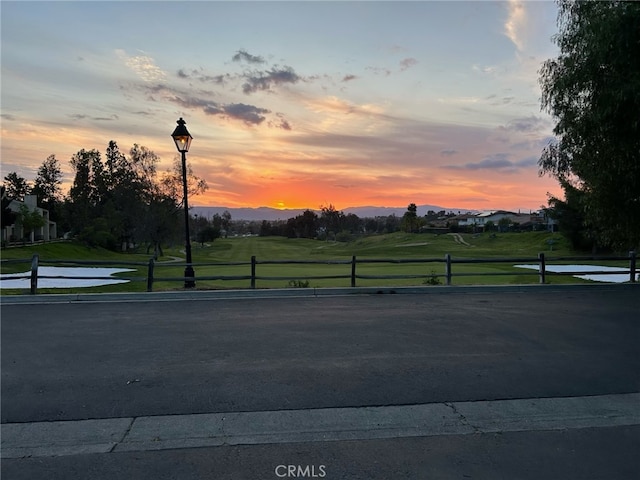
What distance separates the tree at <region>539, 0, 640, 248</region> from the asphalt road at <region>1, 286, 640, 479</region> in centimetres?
328

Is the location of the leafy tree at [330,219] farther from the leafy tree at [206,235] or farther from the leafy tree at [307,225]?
the leafy tree at [206,235]

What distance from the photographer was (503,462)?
12.0ft

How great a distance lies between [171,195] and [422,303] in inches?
2366

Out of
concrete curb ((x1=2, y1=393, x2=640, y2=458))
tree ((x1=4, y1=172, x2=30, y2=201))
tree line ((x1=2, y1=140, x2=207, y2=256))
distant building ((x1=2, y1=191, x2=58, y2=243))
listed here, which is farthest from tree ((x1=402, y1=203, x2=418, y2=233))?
concrete curb ((x1=2, y1=393, x2=640, y2=458))

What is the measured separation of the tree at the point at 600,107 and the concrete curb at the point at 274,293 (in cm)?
242

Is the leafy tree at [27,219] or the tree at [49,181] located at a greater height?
the tree at [49,181]

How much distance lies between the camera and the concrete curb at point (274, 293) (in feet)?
36.9

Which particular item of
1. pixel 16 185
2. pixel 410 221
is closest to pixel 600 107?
pixel 410 221

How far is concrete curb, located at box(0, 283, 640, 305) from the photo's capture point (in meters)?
11.2

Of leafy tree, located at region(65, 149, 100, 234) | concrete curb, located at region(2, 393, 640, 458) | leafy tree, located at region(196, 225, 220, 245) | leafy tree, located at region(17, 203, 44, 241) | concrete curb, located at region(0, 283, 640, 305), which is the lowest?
concrete curb, located at region(2, 393, 640, 458)

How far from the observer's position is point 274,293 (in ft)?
40.5

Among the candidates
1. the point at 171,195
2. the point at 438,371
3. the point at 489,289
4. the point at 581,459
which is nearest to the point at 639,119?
the point at 489,289

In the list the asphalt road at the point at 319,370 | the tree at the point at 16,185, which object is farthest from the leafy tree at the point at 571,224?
the tree at the point at 16,185

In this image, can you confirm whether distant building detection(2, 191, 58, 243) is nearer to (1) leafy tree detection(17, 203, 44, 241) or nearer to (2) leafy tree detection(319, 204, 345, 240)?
(1) leafy tree detection(17, 203, 44, 241)
